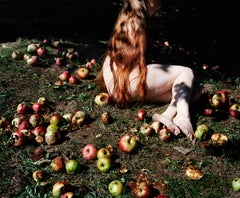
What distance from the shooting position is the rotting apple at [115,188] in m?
3.79

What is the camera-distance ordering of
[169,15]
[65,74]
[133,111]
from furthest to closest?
[169,15]
[65,74]
[133,111]

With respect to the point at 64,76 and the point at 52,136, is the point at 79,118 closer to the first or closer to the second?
the point at 52,136

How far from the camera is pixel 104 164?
4145mm

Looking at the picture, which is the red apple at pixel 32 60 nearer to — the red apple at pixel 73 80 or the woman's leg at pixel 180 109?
the red apple at pixel 73 80

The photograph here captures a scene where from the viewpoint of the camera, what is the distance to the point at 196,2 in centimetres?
718

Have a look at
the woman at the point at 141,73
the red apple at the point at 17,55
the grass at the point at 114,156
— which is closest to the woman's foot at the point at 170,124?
the woman at the point at 141,73

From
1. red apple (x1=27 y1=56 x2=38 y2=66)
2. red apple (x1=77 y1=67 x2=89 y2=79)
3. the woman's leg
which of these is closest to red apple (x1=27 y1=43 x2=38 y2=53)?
red apple (x1=27 y1=56 x2=38 y2=66)

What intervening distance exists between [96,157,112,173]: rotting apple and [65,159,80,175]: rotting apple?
239mm

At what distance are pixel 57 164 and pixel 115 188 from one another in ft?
2.51

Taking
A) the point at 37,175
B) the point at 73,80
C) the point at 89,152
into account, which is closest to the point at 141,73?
the point at 89,152

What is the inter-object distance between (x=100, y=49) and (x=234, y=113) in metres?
3.58

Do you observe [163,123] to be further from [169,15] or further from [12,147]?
[169,15]

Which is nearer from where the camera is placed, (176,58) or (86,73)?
(86,73)

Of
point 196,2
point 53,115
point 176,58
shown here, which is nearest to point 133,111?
point 53,115
